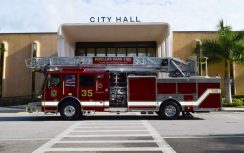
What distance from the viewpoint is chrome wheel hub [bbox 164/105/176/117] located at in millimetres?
17484

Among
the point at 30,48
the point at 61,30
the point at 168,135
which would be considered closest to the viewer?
the point at 168,135

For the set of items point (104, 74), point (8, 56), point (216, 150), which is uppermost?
point (8, 56)

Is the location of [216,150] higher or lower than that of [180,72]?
lower

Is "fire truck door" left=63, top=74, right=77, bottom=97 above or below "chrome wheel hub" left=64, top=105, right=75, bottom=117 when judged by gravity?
above

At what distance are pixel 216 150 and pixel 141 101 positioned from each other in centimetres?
891

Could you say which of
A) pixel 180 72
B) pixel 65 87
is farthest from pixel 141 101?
pixel 65 87

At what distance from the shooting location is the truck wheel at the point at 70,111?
56.7 feet

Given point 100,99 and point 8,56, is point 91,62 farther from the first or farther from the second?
point 8,56

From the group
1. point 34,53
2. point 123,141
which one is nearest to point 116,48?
point 34,53

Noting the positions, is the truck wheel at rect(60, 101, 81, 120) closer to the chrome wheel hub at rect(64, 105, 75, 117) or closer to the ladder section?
the chrome wheel hub at rect(64, 105, 75, 117)

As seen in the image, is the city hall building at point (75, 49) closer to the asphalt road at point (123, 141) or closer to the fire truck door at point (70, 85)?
the fire truck door at point (70, 85)

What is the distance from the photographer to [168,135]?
11492mm

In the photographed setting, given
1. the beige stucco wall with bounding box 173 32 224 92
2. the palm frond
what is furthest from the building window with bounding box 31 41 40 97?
the palm frond

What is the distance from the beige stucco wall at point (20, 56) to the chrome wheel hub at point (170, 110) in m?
21.5
